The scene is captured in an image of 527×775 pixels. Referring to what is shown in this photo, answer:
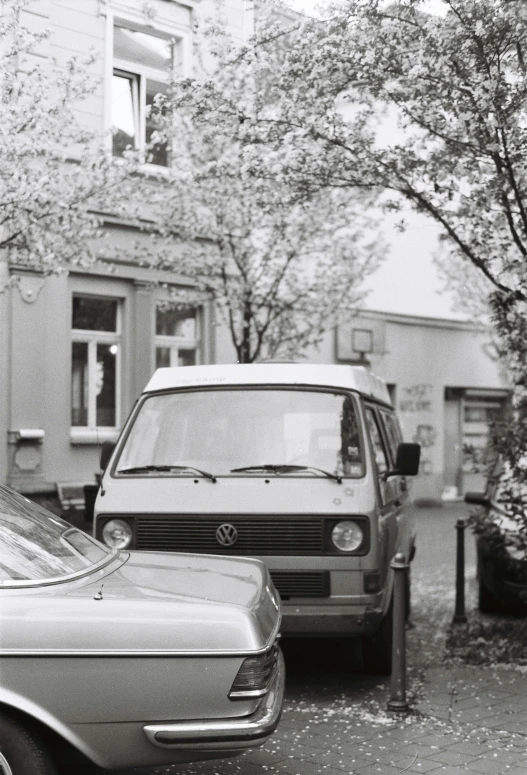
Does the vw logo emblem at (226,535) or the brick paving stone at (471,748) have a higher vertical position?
the vw logo emblem at (226,535)

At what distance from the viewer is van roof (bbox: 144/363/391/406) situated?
24.8 ft

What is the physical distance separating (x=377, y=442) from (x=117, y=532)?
6.82 feet

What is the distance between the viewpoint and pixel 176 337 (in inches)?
670

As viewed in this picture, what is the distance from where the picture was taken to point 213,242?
1534 cm

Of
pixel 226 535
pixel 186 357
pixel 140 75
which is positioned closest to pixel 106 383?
pixel 186 357

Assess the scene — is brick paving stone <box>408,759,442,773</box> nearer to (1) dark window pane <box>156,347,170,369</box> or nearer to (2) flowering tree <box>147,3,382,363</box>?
(2) flowering tree <box>147,3,382,363</box>

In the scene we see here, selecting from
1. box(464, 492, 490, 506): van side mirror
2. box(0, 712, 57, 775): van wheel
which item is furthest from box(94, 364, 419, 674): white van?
box(0, 712, 57, 775): van wheel

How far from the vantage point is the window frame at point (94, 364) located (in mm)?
15461

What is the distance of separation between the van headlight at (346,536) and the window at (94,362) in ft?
30.5

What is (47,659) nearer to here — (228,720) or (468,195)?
(228,720)

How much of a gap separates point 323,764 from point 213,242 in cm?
1078

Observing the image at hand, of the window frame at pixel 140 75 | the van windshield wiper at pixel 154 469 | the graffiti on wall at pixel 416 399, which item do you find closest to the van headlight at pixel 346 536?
the van windshield wiper at pixel 154 469

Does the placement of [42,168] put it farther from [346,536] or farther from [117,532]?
[346,536]

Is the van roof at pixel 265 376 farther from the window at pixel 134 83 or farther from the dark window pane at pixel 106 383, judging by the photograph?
the window at pixel 134 83
